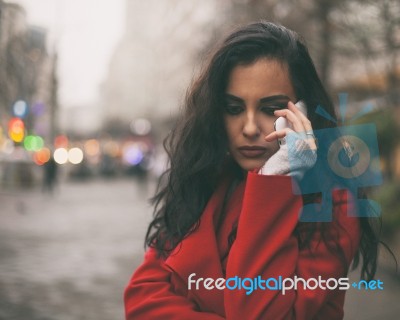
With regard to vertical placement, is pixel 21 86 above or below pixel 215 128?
above

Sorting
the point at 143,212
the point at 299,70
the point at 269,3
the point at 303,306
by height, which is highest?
the point at 269,3

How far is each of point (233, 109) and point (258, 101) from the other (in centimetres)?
12

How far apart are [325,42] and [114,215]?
8.25 meters

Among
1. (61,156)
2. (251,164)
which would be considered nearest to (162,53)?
(61,156)

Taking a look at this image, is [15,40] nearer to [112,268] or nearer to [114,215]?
[112,268]

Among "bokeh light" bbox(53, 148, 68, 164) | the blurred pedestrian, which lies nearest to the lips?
the blurred pedestrian

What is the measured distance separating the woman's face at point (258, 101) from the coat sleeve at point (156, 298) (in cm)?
46

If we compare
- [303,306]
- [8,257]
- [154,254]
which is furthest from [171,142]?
[8,257]

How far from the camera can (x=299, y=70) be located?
6.07 ft

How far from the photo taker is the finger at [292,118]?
1.69 metres

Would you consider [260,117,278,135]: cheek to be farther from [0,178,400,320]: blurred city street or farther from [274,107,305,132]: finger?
[0,178,400,320]: blurred city street

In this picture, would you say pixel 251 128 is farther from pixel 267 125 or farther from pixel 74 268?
pixel 74 268

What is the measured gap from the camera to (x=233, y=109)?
A: 1.90 meters

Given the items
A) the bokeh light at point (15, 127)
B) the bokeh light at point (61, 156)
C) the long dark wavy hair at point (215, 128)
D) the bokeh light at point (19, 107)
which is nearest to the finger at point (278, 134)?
the long dark wavy hair at point (215, 128)
